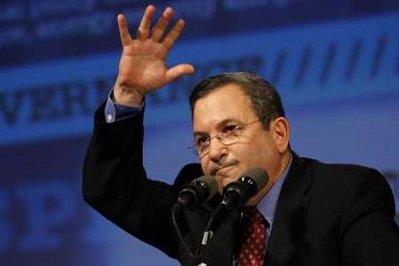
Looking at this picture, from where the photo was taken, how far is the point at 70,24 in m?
3.28

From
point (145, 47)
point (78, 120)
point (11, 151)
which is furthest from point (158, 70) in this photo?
point (11, 151)

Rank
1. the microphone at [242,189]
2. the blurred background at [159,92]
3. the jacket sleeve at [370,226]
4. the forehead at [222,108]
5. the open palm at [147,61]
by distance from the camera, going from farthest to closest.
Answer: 1. the blurred background at [159,92]
2. the open palm at [147,61]
3. the forehead at [222,108]
4. the jacket sleeve at [370,226]
5. the microphone at [242,189]

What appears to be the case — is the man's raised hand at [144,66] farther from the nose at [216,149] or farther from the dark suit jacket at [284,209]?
the nose at [216,149]

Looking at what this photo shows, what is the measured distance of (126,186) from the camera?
89.5 inches

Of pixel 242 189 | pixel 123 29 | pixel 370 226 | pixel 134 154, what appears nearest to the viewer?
pixel 242 189

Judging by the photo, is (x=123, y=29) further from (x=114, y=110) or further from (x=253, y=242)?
(x=253, y=242)

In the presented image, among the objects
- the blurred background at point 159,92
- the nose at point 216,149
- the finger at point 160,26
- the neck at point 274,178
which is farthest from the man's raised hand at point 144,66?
the blurred background at point 159,92

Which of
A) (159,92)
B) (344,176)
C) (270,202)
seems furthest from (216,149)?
(159,92)

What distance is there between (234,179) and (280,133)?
0.24 m

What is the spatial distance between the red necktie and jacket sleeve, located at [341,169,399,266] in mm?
206

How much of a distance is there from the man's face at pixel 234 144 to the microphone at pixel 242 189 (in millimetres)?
196

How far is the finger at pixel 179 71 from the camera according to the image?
2.12 m

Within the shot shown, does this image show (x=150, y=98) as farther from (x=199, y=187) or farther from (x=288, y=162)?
(x=199, y=187)

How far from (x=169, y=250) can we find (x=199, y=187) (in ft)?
2.02
